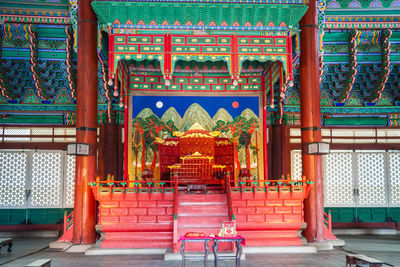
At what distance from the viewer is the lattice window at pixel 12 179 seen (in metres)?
10.9

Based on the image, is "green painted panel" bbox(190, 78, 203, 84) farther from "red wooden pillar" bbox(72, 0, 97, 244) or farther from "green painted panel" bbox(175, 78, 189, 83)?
"red wooden pillar" bbox(72, 0, 97, 244)

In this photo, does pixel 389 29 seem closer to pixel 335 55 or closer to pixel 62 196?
pixel 335 55

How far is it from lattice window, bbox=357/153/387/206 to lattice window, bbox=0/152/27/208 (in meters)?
9.70

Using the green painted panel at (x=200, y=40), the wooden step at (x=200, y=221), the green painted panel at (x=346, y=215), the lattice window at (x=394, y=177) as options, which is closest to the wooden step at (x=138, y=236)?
the wooden step at (x=200, y=221)

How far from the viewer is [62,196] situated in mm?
11047

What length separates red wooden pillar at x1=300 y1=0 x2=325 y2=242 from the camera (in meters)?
8.19

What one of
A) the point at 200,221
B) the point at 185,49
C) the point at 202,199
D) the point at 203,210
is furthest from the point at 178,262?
the point at 185,49

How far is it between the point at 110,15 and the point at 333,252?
6610mm

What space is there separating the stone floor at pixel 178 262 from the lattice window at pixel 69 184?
232cm

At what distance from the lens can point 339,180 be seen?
11.6 meters

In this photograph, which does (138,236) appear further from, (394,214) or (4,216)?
(394,214)

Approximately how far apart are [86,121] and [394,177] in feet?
29.3

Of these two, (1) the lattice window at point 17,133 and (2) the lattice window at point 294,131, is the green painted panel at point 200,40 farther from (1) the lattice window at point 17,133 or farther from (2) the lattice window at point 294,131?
(1) the lattice window at point 17,133

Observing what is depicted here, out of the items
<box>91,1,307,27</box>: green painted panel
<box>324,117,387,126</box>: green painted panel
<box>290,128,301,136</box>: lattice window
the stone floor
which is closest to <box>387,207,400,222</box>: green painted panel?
<box>324,117,387,126</box>: green painted panel
